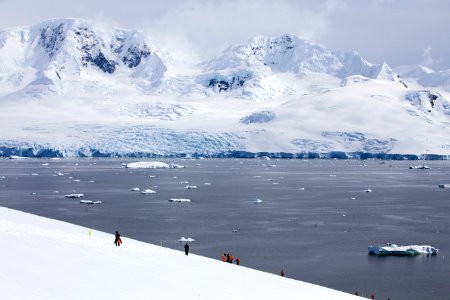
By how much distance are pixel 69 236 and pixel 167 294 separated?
1272 centimetres

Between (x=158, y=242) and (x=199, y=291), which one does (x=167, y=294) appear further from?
(x=158, y=242)

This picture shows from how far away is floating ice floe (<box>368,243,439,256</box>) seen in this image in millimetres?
57062

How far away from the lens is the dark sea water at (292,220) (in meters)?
50.8

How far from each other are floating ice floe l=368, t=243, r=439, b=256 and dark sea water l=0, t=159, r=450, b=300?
1.06m

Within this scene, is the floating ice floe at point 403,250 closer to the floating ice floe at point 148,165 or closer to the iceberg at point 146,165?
the floating ice floe at point 148,165

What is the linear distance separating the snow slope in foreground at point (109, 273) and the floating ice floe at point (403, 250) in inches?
945

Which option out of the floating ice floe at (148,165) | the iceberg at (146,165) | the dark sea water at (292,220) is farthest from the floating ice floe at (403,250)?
the iceberg at (146,165)

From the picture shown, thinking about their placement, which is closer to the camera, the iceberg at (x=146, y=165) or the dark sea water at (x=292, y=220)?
the dark sea water at (x=292, y=220)

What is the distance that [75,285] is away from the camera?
23.6 m

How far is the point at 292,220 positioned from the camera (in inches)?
3019

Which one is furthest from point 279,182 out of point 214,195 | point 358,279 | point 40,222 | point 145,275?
point 145,275

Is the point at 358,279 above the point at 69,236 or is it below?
below

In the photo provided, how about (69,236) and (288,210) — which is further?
(288,210)

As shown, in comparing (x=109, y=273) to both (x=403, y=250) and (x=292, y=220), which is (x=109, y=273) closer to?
(x=403, y=250)
